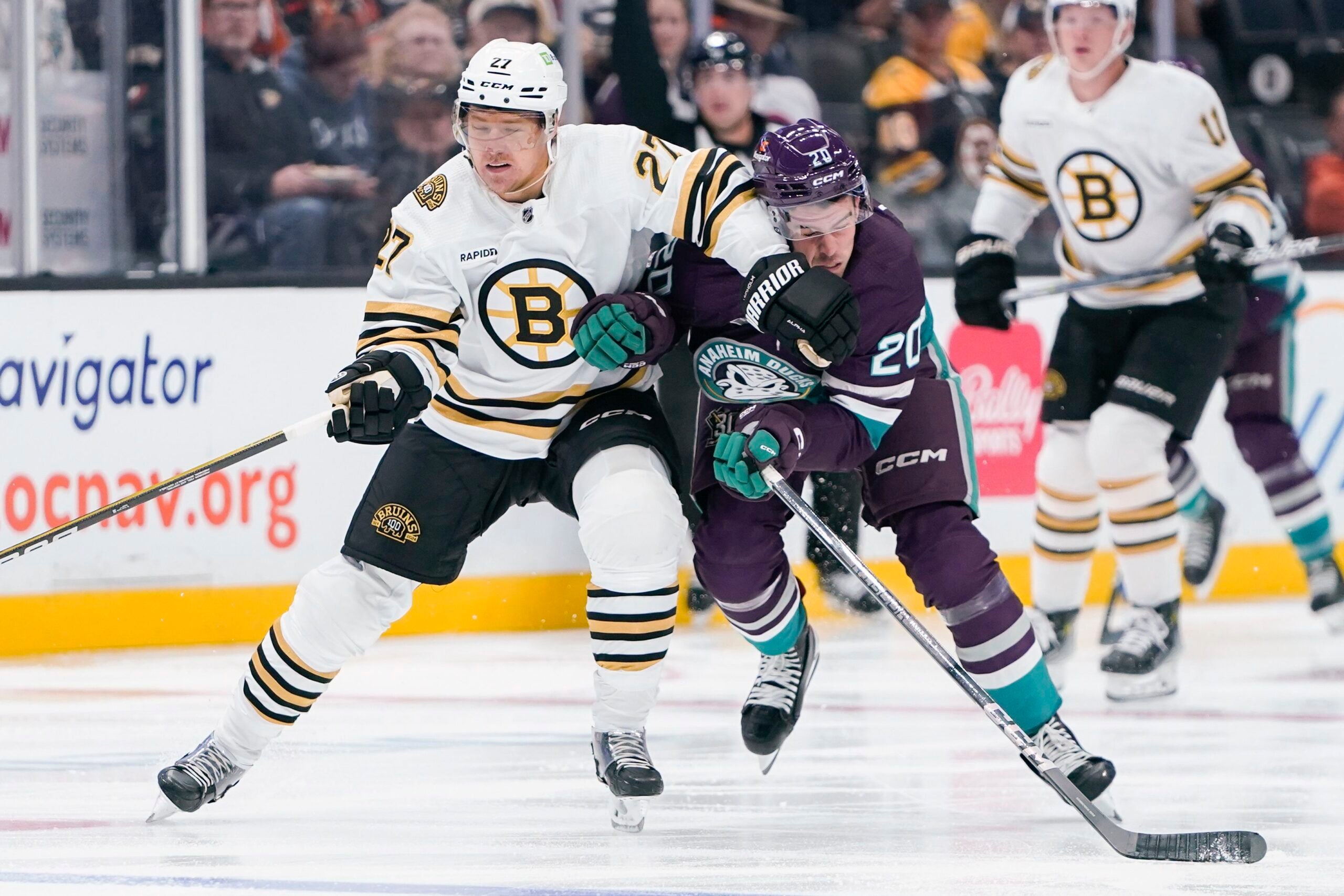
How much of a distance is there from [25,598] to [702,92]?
2067 millimetres

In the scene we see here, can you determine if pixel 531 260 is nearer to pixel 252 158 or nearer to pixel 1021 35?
pixel 252 158

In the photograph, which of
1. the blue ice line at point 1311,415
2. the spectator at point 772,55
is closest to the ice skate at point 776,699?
the spectator at point 772,55

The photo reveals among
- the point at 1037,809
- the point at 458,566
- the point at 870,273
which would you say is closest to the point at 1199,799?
the point at 1037,809

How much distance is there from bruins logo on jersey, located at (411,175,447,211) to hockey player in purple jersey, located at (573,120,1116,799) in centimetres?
26

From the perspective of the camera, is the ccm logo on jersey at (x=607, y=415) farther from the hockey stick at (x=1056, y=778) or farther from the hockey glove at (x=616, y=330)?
the hockey stick at (x=1056, y=778)

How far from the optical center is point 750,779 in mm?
3475

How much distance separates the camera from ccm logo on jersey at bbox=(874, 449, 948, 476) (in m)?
3.16

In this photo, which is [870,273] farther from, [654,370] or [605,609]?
[605,609]

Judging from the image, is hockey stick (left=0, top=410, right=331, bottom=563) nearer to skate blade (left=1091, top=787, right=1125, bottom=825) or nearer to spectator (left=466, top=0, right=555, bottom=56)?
skate blade (left=1091, top=787, right=1125, bottom=825)

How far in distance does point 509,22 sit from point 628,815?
2.85 m

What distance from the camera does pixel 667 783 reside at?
3445 mm

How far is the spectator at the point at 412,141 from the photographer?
5301 millimetres

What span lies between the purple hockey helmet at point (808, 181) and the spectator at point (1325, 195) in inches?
143

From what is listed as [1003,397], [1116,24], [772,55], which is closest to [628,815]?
[1116,24]
